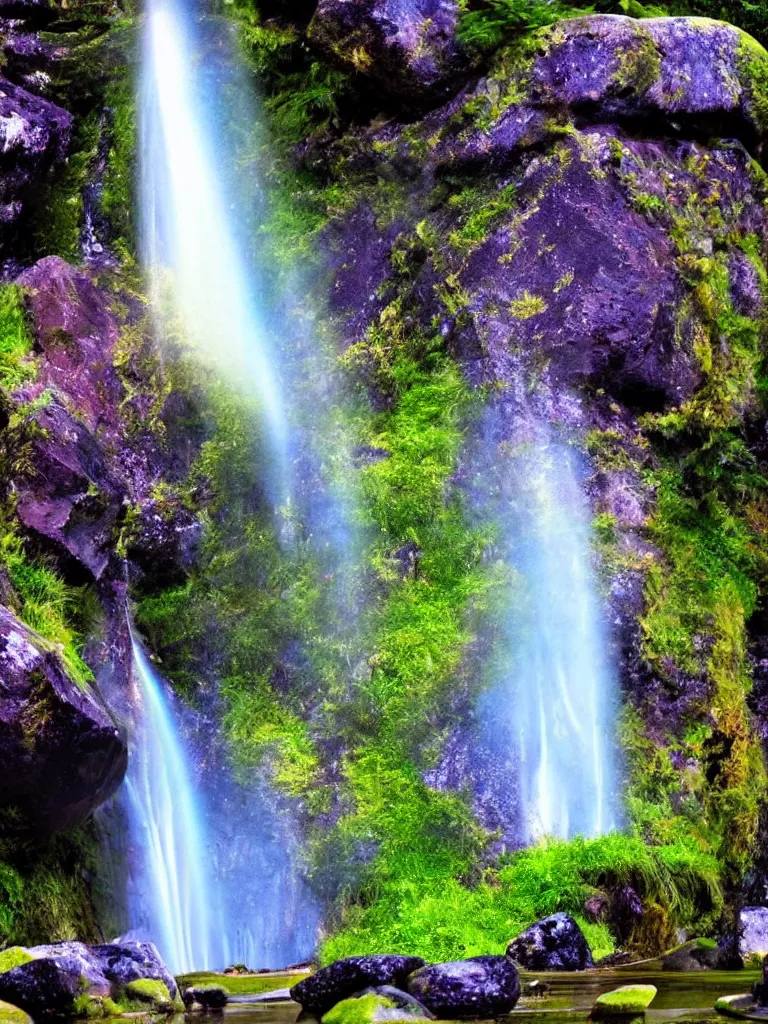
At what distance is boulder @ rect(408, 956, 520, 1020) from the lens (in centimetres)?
659

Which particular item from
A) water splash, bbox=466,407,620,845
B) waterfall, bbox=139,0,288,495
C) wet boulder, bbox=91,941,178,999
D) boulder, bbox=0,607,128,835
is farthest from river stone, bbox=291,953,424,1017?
waterfall, bbox=139,0,288,495

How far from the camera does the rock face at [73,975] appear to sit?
22.5 ft

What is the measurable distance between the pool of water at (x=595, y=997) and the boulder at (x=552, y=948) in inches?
8.3

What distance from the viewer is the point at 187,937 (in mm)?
10195

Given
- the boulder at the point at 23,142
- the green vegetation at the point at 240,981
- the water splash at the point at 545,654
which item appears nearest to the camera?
the green vegetation at the point at 240,981

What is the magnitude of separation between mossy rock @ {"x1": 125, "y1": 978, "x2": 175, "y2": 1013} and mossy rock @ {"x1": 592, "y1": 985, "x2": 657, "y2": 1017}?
2465 mm

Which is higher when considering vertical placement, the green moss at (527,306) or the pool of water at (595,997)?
the green moss at (527,306)

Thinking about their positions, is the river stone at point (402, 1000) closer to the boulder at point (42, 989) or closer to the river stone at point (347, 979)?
the river stone at point (347, 979)

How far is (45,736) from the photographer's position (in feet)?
29.0

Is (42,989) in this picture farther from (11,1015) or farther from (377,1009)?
(377,1009)

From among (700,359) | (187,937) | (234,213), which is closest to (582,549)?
(700,359)

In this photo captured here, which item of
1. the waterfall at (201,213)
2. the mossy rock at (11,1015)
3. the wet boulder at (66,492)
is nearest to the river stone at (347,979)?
the mossy rock at (11,1015)

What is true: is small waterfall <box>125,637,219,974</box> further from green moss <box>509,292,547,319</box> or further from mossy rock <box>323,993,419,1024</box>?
green moss <box>509,292,547,319</box>

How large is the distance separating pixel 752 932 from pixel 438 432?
525 cm
